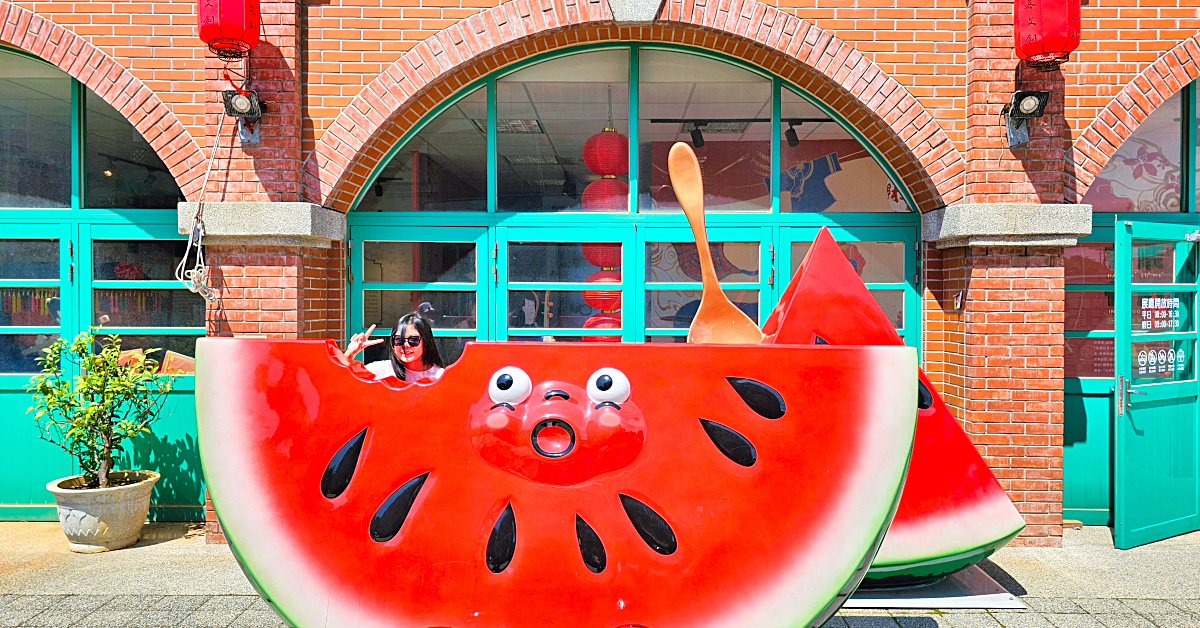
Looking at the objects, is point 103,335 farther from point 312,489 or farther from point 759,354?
point 759,354

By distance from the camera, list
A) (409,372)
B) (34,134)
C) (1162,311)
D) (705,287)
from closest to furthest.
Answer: (705,287), (409,372), (1162,311), (34,134)

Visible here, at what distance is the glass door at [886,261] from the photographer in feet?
17.2

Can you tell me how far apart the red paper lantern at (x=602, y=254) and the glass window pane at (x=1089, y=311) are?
3278 millimetres

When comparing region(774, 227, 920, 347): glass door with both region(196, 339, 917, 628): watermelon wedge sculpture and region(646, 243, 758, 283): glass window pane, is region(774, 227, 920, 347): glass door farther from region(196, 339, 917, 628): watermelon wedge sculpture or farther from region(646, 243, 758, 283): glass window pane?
region(196, 339, 917, 628): watermelon wedge sculpture

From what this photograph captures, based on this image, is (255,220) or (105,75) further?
(105,75)

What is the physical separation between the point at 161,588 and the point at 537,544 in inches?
111

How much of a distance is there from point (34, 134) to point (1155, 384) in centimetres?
825

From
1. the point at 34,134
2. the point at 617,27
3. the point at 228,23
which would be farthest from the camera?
the point at 34,134

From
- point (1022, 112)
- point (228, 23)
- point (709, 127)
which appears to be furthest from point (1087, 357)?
point (228, 23)

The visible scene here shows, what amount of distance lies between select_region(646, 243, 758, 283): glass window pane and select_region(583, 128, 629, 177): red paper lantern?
605mm

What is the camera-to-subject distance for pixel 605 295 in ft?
17.2

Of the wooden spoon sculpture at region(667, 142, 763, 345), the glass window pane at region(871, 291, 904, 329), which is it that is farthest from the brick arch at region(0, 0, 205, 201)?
the glass window pane at region(871, 291, 904, 329)

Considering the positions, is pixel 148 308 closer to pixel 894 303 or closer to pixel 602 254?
pixel 602 254

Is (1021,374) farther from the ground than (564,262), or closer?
closer
